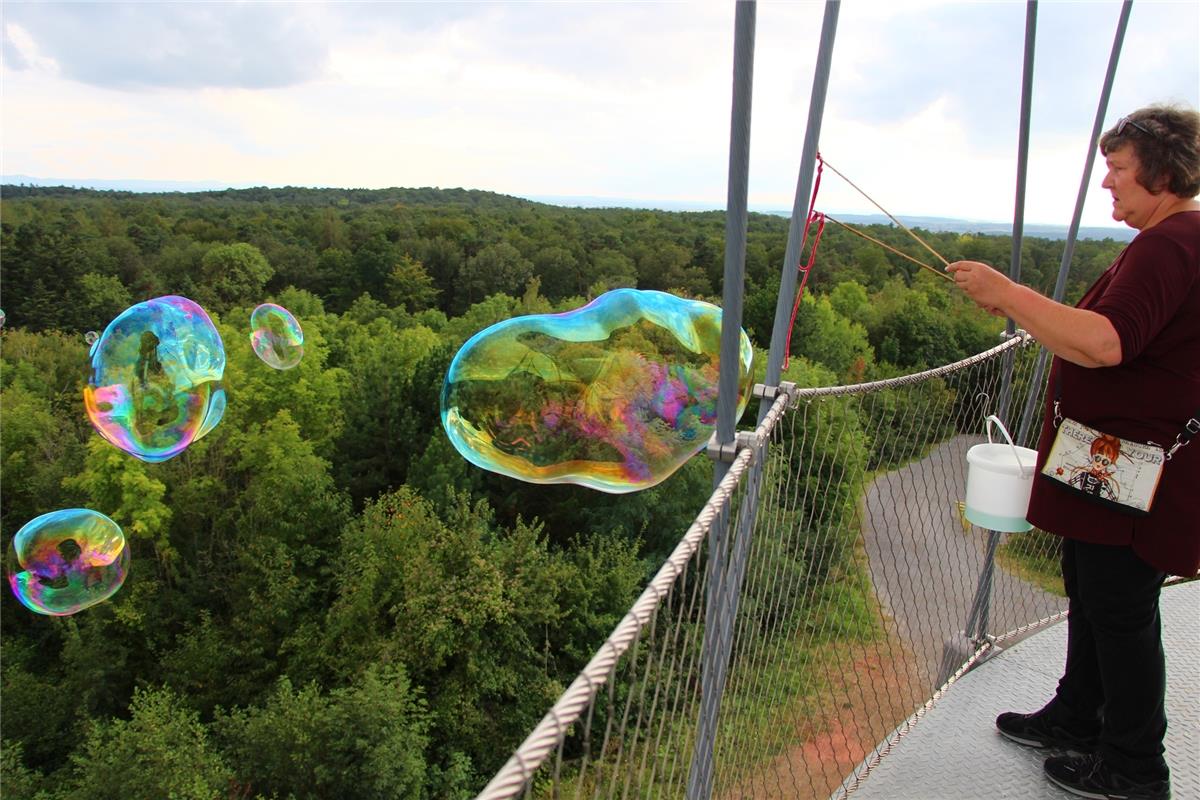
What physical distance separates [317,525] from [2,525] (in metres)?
10.6

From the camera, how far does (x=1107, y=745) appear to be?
94.7 inches

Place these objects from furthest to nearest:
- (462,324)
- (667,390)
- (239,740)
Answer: (462,324) < (239,740) < (667,390)

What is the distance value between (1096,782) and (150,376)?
821 cm

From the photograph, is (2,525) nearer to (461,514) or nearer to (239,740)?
(239,740)

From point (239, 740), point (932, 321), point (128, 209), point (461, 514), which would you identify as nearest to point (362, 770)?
point (239, 740)

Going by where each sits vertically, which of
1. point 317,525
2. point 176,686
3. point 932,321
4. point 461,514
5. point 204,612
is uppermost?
point 932,321

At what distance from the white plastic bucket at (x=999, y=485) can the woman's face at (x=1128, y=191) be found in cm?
72

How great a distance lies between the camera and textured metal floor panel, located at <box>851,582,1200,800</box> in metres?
2.57

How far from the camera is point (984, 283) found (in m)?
2.04

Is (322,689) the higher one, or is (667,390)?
(667,390)

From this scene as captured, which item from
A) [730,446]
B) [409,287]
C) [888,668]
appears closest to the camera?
[730,446]

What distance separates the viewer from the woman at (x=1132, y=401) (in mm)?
1920

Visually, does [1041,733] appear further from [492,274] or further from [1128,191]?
[492,274]

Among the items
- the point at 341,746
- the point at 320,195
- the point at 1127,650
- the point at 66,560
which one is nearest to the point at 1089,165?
the point at 1127,650
